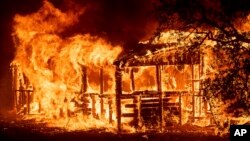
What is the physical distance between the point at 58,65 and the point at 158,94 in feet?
21.7

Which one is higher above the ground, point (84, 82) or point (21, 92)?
point (84, 82)

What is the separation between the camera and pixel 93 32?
101 ft

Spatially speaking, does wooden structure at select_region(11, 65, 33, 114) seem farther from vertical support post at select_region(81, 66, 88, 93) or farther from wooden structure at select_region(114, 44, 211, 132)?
wooden structure at select_region(114, 44, 211, 132)

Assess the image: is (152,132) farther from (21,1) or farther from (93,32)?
(21,1)

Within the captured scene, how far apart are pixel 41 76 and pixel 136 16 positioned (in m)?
11.7

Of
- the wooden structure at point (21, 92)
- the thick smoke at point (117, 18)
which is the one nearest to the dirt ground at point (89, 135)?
the wooden structure at point (21, 92)

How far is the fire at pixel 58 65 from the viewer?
22.9 metres

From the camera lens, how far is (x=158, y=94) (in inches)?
790

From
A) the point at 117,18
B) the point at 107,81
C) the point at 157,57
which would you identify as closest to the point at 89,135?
the point at 157,57

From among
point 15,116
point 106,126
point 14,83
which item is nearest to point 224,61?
point 106,126

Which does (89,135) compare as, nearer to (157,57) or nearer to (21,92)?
(157,57)

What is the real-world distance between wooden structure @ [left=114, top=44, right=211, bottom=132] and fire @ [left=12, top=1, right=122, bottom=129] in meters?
2.20

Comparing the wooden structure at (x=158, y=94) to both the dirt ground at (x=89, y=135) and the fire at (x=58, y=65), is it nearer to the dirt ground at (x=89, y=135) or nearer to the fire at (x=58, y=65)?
the dirt ground at (x=89, y=135)

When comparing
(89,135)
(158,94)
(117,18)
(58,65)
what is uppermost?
(117,18)
